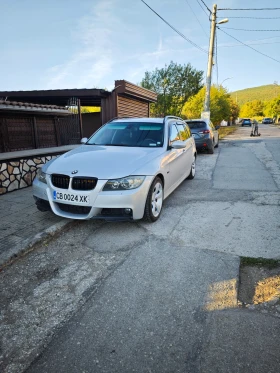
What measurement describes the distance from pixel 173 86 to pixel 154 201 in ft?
109

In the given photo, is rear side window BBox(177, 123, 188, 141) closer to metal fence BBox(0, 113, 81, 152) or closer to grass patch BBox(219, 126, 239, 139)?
metal fence BBox(0, 113, 81, 152)

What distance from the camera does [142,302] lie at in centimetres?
223

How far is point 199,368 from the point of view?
1.62m

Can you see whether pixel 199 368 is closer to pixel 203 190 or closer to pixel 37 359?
pixel 37 359

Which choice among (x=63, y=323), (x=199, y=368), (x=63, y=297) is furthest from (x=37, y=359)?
(x=199, y=368)

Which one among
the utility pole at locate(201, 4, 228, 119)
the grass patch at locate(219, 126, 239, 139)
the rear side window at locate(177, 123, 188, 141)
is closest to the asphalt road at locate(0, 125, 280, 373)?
the rear side window at locate(177, 123, 188, 141)

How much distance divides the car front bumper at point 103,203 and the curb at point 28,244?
28cm

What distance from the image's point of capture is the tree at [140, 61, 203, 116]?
33156 millimetres

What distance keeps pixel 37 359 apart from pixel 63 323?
1.07 ft

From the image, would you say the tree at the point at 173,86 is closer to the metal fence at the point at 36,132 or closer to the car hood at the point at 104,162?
the metal fence at the point at 36,132

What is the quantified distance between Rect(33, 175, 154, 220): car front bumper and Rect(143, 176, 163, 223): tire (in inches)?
5.3

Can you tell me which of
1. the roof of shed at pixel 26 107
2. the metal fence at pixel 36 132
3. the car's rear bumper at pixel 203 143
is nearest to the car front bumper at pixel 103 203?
the roof of shed at pixel 26 107

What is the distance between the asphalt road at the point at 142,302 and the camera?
1.71m

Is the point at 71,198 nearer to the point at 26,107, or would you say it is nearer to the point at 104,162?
the point at 104,162
